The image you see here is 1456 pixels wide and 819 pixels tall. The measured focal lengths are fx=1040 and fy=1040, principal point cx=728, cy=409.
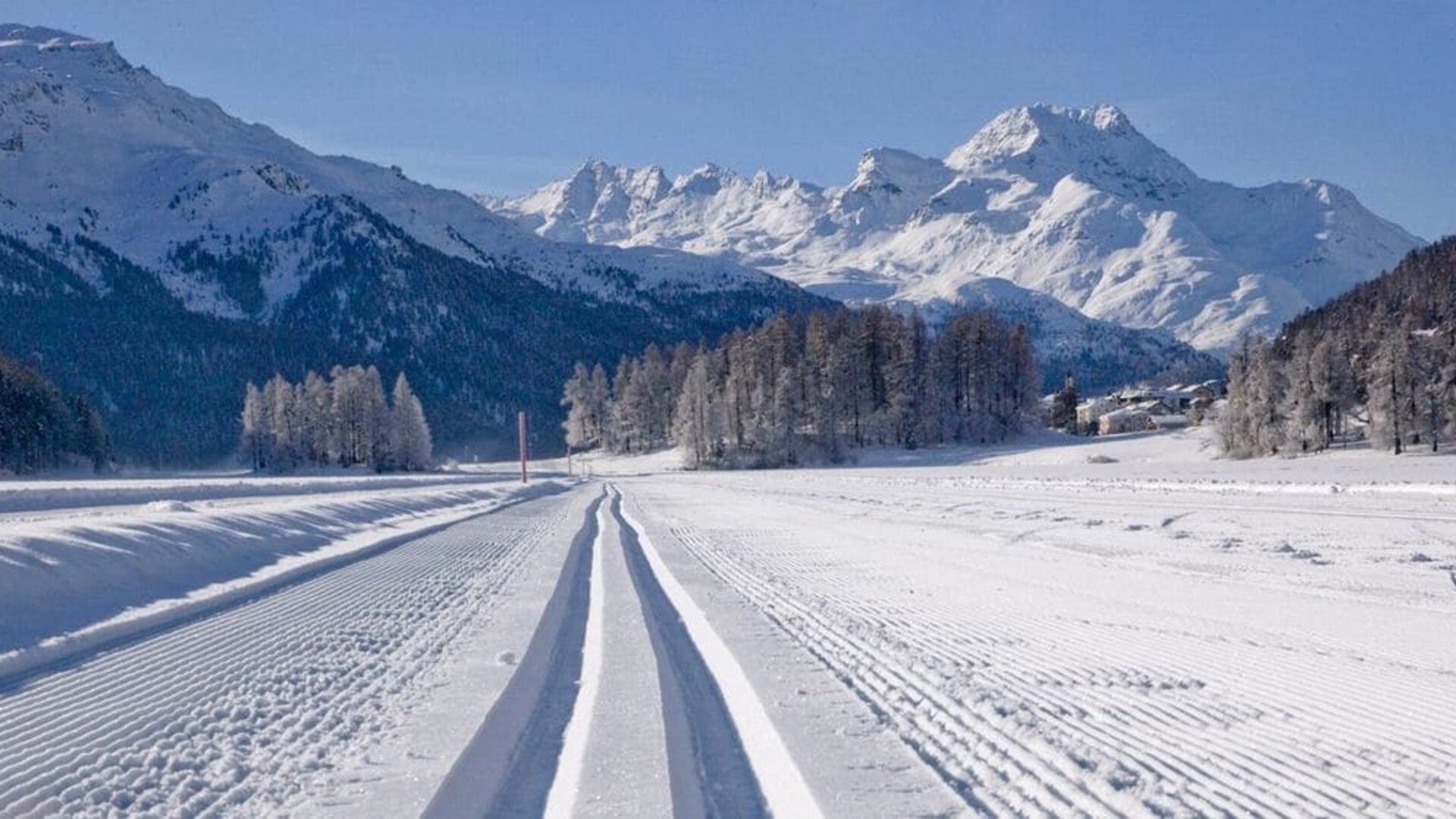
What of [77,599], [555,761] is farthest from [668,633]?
[77,599]

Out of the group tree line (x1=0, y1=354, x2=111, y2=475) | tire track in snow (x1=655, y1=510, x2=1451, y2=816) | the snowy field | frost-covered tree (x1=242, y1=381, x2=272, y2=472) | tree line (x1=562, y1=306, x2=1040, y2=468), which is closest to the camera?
tire track in snow (x1=655, y1=510, x2=1451, y2=816)

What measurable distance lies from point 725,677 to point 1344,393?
68687 mm

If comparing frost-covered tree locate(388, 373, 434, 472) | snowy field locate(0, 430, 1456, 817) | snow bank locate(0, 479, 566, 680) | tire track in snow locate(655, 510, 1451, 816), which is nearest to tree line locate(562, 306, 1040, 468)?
frost-covered tree locate(388, 373, 434, 472)

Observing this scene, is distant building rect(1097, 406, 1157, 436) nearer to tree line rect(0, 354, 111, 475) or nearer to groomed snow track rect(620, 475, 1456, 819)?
tree line rect(0, 354, 111, 475)

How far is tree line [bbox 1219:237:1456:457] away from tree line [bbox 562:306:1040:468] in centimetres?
2150

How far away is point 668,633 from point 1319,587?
803 centimetres

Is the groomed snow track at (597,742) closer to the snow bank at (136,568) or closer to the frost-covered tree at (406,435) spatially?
the snow bank at (136,568)

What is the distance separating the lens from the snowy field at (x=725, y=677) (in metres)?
5.34

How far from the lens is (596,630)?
33.7 feet

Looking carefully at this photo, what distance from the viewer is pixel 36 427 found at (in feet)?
237

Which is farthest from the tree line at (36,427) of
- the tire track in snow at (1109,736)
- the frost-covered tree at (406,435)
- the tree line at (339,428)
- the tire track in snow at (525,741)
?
the tire track in snow at (1109,736)

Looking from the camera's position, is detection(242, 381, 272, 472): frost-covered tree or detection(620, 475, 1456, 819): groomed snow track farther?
detection(242, 381, 272, 472): frost-covered tree

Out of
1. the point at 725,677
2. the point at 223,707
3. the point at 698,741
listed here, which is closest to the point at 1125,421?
the point at 725,677

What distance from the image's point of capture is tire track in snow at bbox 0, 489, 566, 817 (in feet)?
17.4
